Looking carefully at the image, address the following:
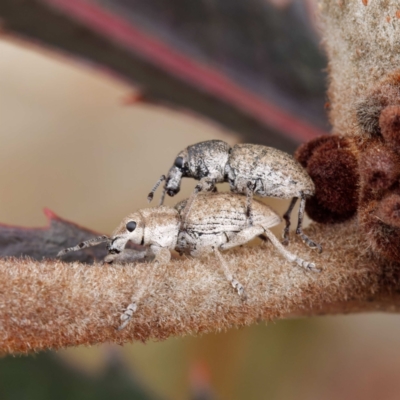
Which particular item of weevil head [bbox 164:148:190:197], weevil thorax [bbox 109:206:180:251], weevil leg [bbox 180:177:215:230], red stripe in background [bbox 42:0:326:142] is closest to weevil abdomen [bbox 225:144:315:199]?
weevil leg [bbox 180:177:215:230]

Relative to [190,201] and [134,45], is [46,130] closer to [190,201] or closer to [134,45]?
[134,45]

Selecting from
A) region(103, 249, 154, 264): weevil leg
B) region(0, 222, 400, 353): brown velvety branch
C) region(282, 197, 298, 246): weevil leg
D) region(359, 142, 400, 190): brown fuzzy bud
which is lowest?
region(103, 249, 154, 264): weevil leg

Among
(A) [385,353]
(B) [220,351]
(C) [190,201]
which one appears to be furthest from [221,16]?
(A) [385,353]

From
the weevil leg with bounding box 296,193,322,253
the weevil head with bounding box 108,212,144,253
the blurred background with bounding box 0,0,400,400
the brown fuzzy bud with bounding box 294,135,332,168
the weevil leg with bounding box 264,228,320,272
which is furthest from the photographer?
the blurred background with bounding box 0,0,400,400

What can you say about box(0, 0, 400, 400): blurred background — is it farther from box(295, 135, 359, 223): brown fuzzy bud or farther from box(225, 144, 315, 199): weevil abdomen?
box(295, 135, 359, 223): brown fuzzy bud

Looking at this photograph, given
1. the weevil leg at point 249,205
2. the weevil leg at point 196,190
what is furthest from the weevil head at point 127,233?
the weevil leg at point 249,205

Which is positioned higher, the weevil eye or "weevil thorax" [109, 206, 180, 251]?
the weevil eye

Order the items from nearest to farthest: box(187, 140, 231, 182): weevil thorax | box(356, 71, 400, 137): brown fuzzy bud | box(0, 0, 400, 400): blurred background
→ box(356, 71, 400, 137): brown fuzzy bud, box(187, 140, 231, 182): weevil thorax, box(0, 0, 400, 400): blurred background
